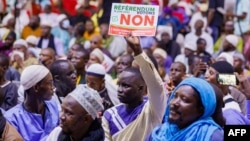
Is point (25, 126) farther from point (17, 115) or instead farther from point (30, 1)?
point (30, 1)

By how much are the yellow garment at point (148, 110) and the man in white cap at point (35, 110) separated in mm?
626

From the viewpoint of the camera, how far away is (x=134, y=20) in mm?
6945

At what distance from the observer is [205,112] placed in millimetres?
5242

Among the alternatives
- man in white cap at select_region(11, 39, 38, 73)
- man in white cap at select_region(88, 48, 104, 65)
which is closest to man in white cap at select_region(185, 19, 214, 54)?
man in white cap at select_region(11, 39, 38, 73)

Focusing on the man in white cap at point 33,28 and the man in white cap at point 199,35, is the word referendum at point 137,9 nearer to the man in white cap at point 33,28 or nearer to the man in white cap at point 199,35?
the man in white cap at point 199,35

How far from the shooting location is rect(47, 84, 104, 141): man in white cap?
549 centimetres

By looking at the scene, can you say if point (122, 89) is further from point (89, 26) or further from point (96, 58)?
point (89, 26)

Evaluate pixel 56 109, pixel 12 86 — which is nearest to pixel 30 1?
pixel 12 86

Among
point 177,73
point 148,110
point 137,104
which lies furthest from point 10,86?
point 148,110

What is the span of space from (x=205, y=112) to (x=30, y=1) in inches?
600

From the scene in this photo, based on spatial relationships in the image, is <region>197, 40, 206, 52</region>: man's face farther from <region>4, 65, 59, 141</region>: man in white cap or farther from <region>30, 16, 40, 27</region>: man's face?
<region>4, 65, 59, 141</region>: man in white cap

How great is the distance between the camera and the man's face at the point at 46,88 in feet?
22.9

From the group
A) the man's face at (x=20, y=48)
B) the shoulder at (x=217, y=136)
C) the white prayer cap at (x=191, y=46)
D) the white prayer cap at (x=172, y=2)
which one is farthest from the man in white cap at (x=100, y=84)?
the white prayer cap at (x=172, y=2)

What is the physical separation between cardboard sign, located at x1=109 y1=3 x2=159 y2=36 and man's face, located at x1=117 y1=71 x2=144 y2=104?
1.23 ft
